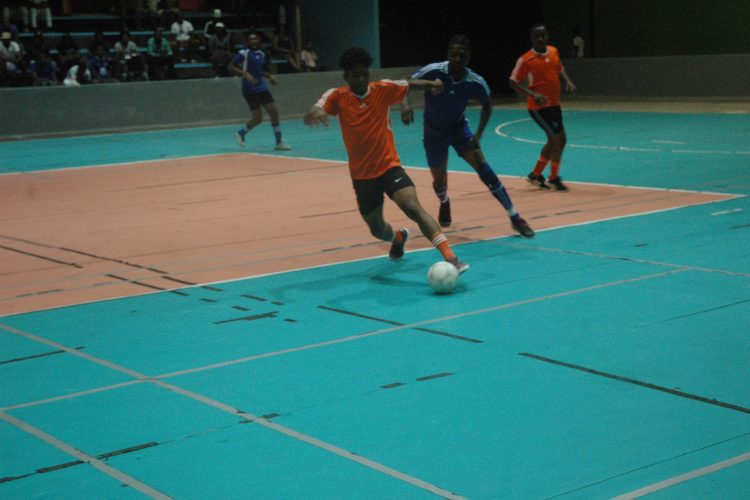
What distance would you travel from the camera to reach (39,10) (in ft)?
103

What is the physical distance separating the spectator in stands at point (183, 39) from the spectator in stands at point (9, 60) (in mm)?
5396

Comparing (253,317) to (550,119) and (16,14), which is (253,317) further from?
(16,14)

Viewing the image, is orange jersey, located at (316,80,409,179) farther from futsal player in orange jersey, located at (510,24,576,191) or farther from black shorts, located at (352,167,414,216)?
futsal player in orange jersey, located at (510,24,576,191)

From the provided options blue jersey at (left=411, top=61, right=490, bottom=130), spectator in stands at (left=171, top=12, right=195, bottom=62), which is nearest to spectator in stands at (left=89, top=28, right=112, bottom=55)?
spectator in stands at (left=171, top=12, right=195, bottom=62)

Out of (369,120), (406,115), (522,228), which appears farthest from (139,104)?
(406,115)

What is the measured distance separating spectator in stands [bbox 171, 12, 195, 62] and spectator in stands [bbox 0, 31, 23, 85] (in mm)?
→ 5396

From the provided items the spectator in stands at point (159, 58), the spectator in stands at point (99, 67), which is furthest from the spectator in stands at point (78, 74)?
the spectator in stands at point (159, 58)

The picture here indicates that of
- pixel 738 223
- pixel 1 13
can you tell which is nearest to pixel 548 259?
pixel 738 223

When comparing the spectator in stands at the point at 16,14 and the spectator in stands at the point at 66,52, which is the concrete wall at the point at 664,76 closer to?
the spectator in stands at the point at 66,52

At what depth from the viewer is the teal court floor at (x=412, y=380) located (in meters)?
5.14

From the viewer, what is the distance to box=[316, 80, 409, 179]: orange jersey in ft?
31.2

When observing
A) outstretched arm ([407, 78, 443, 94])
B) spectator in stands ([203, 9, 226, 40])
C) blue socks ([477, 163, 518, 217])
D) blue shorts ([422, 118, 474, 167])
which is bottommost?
blue socks ([477, 163, 518, 217])

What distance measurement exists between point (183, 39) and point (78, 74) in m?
5.19

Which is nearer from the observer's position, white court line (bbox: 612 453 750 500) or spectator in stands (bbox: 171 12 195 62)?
white court line (bbox: 612 453 750 500)
